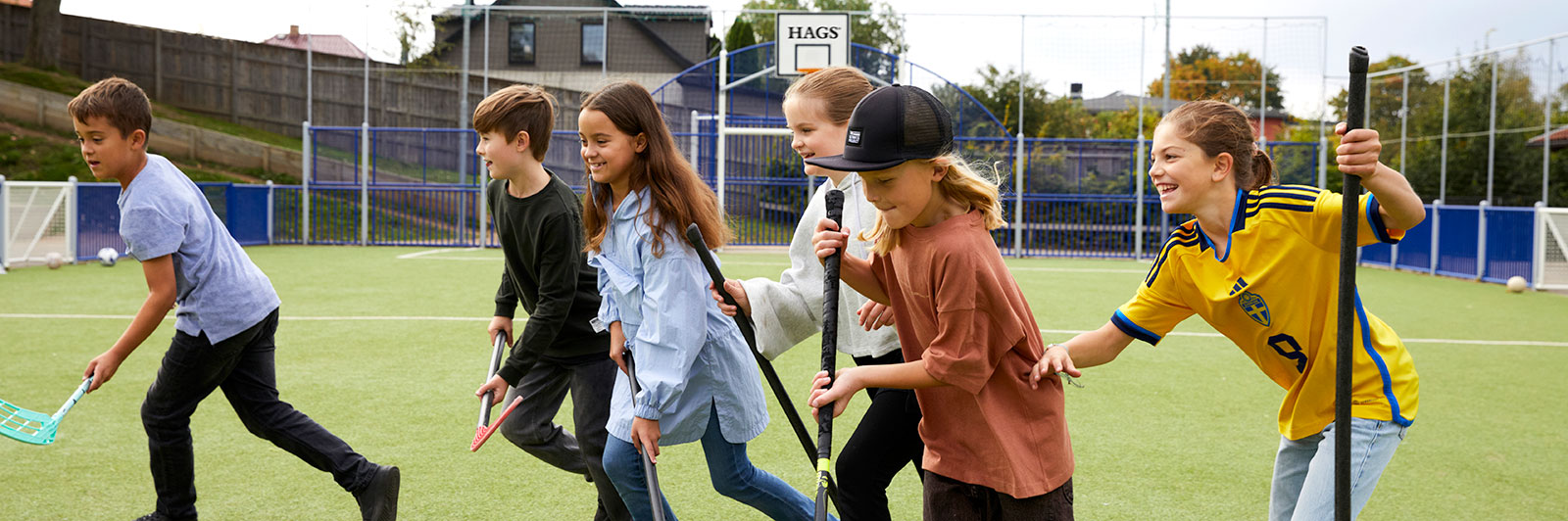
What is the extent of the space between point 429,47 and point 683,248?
24874 millimetres

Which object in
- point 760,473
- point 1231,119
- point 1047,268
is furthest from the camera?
point 1047,268

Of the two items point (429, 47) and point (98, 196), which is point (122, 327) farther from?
point (429, 47)

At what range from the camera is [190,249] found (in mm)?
A: 3553

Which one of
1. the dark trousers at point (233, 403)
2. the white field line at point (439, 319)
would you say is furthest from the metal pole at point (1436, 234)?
the dark trousers at point (233, 403)

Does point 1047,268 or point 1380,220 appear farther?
point 1047,268

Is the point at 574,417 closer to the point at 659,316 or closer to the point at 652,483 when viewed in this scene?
the point at 652,483

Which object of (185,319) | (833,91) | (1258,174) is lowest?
(185,319)

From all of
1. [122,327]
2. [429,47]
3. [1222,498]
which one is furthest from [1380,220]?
[429,47]

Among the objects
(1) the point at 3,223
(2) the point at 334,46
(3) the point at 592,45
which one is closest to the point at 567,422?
(1) the point at 3,223

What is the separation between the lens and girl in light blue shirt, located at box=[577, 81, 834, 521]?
291cm

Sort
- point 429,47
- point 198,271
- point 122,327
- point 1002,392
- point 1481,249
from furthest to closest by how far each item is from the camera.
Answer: point 429,47 < point 1481,249 < point 122,327 < point 198,271 < point 1002,392

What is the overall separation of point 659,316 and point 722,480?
1.82ft

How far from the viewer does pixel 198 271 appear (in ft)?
11.7

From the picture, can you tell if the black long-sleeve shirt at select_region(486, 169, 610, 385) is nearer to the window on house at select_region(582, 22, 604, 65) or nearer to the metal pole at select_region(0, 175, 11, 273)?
the metal pole at select_region(0, 175, 11, 273)
